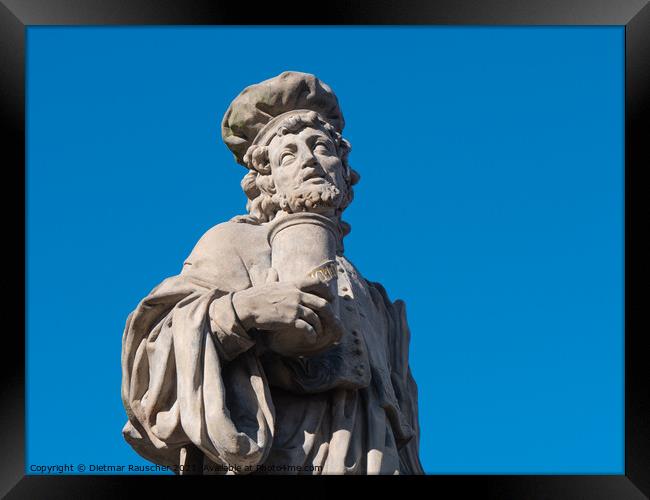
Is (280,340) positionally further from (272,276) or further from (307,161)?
Answer: (307,161)

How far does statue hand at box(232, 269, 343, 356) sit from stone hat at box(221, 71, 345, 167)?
2.08 meters

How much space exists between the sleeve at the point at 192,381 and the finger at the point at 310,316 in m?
0.44

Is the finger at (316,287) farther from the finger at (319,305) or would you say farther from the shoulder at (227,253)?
the shoulder at (227,253)

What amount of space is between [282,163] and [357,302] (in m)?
1.14

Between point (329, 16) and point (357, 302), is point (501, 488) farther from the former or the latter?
point (329, 16)

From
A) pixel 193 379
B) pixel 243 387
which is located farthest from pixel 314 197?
pixel 193 379

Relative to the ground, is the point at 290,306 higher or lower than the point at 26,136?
lower

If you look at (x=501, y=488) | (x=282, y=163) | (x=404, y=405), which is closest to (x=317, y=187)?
(x=282, y=163)

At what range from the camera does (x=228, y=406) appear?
16.9 meters

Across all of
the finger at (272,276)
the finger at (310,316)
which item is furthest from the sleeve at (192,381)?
the finger at (310,316)

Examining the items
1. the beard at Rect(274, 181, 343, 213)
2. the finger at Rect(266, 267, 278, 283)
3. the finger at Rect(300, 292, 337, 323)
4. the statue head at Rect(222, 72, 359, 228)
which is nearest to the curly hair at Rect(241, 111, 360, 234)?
the statue head at Rect(222, 72, 359, 228)

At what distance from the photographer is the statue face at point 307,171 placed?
1788 centimetres

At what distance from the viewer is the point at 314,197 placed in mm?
17844

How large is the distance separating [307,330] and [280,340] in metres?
0.29
